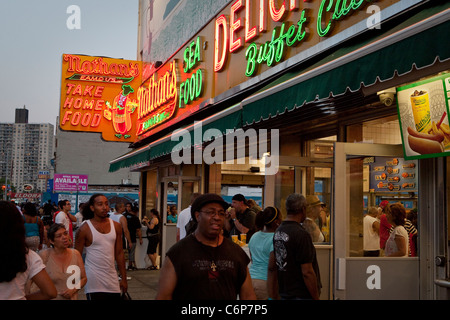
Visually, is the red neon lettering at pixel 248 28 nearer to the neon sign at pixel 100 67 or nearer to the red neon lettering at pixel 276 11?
the red neon lettering at pixel 276 11

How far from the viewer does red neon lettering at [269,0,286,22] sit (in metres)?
8.11

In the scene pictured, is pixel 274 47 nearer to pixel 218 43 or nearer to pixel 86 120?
pixel 218 43

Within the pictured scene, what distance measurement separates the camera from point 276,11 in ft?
27.5

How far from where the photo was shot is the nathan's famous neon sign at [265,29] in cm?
699

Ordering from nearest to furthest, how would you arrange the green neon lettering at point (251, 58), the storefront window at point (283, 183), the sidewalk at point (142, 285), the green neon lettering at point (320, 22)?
the green neon lettering at point (320, 22) → the storefront window at point (283, 183) → the green neon lettering at point (251, 58) → the sidewalk at point (142, 285)

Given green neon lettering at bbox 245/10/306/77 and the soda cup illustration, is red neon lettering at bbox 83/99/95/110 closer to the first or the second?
green neon lettering at bbox 245/10/306/77

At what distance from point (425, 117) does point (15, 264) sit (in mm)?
3939

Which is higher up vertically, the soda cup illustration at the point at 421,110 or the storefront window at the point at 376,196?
the soda cup illustration at the point at 421,110

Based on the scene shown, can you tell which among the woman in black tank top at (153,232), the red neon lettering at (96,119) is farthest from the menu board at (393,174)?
the red neon lettering at (96,119)

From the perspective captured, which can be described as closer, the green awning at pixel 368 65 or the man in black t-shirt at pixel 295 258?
the green awning at pixel 368 65

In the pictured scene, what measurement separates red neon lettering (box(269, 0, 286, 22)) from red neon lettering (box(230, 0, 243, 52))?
130 cm

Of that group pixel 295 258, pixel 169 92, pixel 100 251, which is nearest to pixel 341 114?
pixel 295 258

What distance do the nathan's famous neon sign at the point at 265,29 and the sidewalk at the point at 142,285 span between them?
15.5 ft
